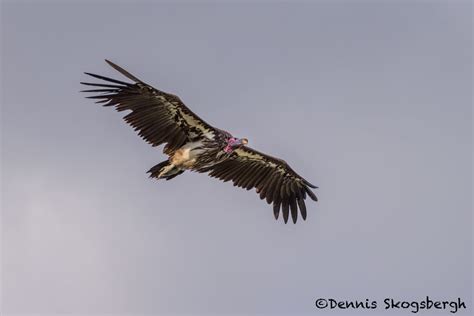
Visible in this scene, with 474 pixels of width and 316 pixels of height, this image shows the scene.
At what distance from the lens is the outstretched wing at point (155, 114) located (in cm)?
2780

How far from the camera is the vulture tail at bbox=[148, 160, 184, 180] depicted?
28.8m

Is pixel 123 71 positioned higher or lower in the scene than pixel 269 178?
higher

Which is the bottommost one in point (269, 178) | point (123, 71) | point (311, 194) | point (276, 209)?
point (276, 209)

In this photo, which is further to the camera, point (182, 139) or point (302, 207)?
point (302, 207)

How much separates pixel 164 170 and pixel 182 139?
1.02 m

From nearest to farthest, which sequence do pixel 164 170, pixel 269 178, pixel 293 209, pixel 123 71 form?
1. pixel 123 71
2. pixel 164 170
3. pixel 269 178
4. pixel 293 209

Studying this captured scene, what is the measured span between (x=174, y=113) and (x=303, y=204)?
19.2 feet

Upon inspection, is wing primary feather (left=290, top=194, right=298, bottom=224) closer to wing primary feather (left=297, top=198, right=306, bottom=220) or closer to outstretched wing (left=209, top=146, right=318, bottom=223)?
outstretched wing (left=209, top=146, right=318, bottom=223)

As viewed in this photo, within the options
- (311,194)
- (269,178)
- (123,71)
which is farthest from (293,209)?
(123,71)

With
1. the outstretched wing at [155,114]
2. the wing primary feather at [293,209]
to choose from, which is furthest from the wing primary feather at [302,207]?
the outstretched wing at [155,114]

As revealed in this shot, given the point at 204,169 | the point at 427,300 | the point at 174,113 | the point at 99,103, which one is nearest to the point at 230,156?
the point at 204,169

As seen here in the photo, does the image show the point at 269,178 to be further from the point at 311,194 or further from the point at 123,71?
the point at 123,71

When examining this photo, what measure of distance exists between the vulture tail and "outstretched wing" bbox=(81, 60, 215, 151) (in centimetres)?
50

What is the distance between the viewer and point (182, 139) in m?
29.0
